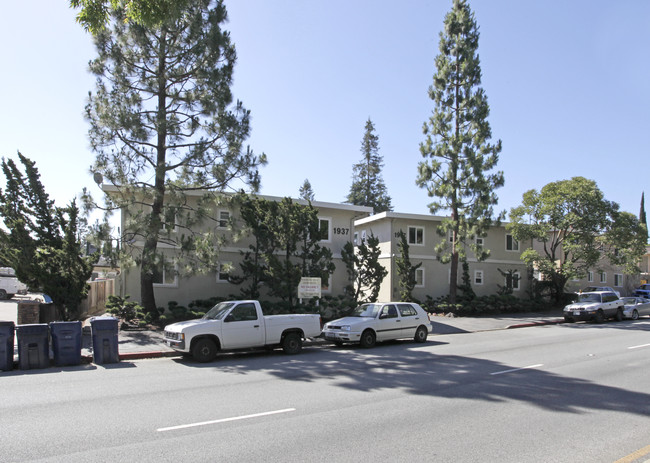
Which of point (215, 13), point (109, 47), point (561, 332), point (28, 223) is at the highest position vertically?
point (215, 13)

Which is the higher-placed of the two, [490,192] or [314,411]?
[490,192]

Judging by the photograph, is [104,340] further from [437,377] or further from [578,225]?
[578,225]

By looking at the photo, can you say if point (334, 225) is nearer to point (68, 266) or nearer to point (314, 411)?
point (68, 266)

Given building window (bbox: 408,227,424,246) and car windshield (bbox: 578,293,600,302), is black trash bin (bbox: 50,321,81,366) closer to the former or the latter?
building window (bbox: 408,227,424,246)

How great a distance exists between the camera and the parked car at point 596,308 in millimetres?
24125

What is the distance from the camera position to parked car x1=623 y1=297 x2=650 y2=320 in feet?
85.4

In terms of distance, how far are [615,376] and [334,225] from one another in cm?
1629

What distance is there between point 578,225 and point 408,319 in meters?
16.2

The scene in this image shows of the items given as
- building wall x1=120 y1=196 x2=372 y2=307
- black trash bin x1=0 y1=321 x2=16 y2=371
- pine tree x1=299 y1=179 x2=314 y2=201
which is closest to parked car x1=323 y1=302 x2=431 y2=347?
building wall x1=120 y1=196 x2=372 y2=307

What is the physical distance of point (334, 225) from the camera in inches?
977

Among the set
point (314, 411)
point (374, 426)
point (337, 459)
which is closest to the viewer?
point (337, 459)

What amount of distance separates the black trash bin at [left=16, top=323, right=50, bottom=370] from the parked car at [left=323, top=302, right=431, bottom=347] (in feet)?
26.1

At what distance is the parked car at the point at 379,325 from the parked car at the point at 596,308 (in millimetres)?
Answer: 12312

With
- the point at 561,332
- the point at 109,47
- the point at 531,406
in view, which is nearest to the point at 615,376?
the point at 531,406
